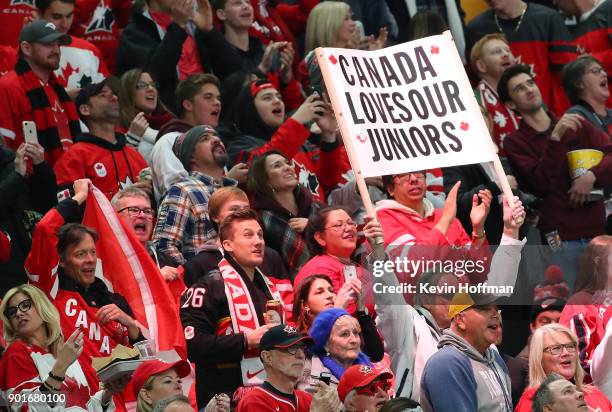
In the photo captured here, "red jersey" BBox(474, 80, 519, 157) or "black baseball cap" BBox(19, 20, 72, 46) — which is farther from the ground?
"black baseball cap" BBox(19, 20, 72, 46)

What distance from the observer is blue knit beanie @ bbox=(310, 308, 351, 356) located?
10.6 metres

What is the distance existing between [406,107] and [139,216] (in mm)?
1752

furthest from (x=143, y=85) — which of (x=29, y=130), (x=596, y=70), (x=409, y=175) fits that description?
(x=596, y=70)

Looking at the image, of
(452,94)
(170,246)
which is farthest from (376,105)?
(170,246)

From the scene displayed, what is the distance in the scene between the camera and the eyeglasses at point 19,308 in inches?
400

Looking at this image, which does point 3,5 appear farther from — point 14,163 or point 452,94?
point 452,94

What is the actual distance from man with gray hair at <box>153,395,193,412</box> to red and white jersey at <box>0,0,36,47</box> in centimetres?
563

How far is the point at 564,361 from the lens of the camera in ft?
35.6

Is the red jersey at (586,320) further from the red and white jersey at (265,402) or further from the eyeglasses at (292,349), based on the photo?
the red and white jersey at (265,402)

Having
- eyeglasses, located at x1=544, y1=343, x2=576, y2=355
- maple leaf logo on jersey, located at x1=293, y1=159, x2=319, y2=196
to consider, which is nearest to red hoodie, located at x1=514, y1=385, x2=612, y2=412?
eyeglasses, located at x1=544, y1=343, x2=576, y2=355

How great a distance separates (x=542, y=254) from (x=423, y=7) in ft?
13.0

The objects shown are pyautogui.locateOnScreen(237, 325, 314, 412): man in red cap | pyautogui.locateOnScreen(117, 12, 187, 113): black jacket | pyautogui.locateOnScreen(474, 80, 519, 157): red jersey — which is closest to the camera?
pyautogui.locateOnScreen(237, 325, 314, 412): man in red cap

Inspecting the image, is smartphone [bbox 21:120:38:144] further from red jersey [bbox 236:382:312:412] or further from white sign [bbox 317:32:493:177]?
red jersey [bbox 236:382:312:412]

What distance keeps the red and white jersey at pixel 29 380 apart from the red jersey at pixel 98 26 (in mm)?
5427
